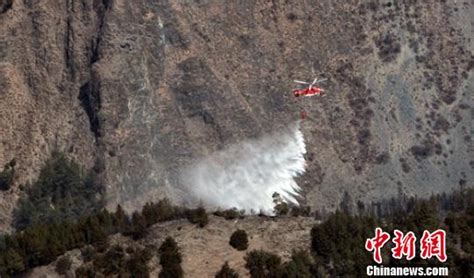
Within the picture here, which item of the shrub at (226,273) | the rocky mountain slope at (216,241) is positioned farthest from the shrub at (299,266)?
the shrub at (226,273)


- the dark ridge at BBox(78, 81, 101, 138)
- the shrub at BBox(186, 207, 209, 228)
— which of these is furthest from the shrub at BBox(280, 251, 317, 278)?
the dark ridge at BBox(78, 81, 101, 138)

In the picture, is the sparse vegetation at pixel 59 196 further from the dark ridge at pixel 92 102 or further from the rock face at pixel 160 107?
the dark ridge at pixel 92 102

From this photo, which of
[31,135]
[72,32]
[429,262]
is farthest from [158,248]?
[72,32]

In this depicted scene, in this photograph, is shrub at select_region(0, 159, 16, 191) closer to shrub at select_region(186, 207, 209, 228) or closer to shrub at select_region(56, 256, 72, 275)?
shrub at select_region(56, 256, 72, 275)

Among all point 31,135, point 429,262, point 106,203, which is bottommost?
point 429,262

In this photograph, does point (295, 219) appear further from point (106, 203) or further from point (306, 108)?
point (306, 108)

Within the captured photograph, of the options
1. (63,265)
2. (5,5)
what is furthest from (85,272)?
(5,5)
